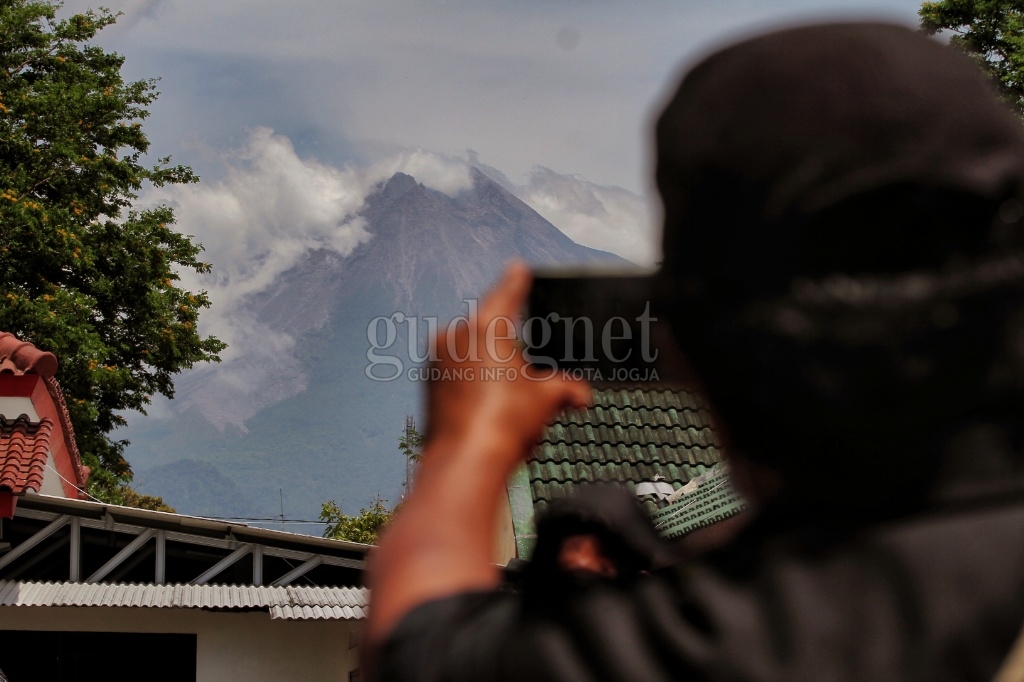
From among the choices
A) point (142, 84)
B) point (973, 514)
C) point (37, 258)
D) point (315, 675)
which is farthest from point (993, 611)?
point (142, 84)

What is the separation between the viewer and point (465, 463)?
0.81 metres

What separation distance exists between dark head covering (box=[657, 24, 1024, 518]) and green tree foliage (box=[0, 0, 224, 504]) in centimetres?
1859

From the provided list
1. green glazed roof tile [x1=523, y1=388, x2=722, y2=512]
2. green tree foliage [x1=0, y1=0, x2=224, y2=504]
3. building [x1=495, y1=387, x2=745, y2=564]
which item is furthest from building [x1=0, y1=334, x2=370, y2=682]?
green tree foliage [x1=0, y1=0, x2=224, y2=504]

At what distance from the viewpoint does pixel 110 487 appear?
2097cm

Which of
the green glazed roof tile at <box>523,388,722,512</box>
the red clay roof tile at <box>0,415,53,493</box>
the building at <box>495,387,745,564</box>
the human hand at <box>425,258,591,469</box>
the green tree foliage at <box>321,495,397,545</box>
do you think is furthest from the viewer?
the green tree foliage at <box>321,495,397,545</box>

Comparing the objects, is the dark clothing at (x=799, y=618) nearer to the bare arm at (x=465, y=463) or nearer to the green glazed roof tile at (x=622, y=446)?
the bare arm at (x=465, y=463)

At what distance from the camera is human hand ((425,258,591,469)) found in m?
0.83

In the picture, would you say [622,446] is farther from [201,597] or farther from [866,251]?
[866,251]

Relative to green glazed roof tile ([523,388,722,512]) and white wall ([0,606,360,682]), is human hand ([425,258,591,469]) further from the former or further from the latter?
white wall ([0,606,360,682])

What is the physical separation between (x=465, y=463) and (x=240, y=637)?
10966 mm

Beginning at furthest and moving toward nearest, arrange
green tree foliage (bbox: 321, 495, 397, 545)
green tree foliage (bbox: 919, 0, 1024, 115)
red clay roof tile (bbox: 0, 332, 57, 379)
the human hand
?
green tree foliage (bbox: 321, 495, 397, 545) → green tree foliage (bbox: 919, 0, 1024, 115) → red clay roof tile (bbox: 0, 332, 57, 379) → the human hand

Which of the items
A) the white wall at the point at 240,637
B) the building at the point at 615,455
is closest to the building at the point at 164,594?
the white wall at the point at 240,637

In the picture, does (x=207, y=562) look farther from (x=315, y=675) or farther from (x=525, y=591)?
(x=525, y=591)

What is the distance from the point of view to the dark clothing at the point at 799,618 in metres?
0.68
